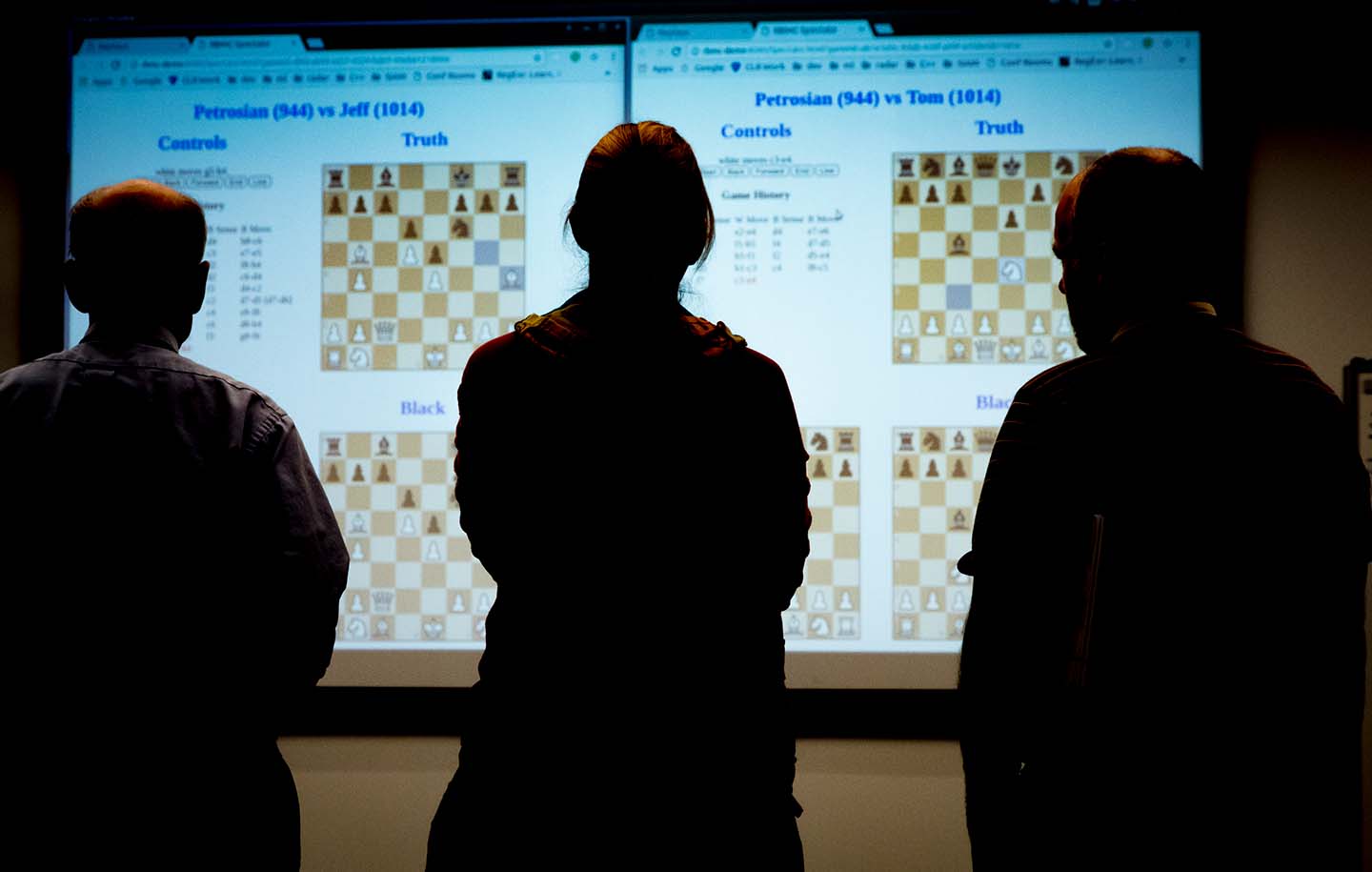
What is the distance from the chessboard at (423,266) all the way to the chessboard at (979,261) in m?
0.83

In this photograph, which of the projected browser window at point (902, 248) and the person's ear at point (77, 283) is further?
the projected browser window at point (902, 248)

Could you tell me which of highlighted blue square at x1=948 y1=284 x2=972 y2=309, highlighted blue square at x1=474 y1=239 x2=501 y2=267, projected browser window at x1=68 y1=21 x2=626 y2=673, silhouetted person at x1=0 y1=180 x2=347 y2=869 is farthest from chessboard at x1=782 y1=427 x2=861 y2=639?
silhouetted person at x1=0 y1=180 x2=347 y2=869

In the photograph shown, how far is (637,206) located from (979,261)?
1193 mm

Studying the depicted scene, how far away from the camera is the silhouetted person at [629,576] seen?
1.02 metres

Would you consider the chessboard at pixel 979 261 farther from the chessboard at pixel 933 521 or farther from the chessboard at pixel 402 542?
the chessboard at pixel 402 542

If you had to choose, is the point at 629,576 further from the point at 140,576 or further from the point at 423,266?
the point at 423,266

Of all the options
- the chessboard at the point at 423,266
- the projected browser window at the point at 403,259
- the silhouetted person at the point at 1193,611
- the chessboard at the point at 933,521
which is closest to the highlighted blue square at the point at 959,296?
the chessboard at the point at 933,521

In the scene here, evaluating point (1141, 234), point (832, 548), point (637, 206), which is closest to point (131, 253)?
point (637, 206)

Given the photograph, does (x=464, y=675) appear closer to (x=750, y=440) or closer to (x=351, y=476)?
(x=351, y=476)

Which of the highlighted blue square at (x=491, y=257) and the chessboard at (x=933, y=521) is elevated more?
the highlighted blue square at (x=491, y=257)

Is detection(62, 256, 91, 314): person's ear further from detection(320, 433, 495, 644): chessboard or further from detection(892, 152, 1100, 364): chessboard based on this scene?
detection(892, 152, 1100, 364): chessboard

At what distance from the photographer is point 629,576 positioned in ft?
3.33

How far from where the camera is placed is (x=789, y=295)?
2010 millimetres

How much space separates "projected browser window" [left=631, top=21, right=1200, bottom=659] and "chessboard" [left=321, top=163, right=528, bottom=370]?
0.44 m
